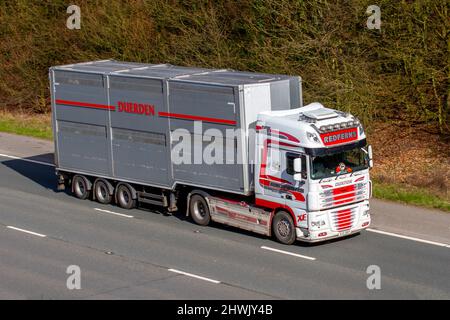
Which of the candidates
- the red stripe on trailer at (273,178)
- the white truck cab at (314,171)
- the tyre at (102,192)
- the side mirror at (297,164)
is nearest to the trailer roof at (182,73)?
the white truck cab at (314,171)

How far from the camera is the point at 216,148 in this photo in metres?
21.1

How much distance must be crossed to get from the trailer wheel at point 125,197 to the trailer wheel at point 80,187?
3.92 feet

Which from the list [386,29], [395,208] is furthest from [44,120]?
[395,208]

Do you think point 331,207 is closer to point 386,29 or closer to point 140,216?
point 140,216

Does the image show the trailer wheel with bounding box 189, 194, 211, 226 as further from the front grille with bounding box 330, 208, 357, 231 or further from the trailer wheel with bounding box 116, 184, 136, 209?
the front grille with bounding box 330, 208, 357, 231

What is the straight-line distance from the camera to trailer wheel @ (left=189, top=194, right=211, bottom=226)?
2206cm

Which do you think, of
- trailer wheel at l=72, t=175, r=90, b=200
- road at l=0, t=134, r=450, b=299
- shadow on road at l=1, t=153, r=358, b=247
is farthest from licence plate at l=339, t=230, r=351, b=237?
trailer wheel at l=72, t=175, r=90, b=200

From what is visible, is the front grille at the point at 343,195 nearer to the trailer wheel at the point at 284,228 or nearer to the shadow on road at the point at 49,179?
the trailer wheel at the point at 284,228

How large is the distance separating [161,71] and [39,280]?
7097 mm

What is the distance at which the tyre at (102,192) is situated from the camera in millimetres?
24047

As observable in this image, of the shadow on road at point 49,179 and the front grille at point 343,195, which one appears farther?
the shadow on road at point 49,179

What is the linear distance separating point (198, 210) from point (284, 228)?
2.60 metres

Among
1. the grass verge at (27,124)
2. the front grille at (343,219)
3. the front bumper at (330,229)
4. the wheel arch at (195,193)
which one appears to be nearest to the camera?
the front bumper at (330,229)

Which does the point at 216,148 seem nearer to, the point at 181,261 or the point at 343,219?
the point at 181,261
